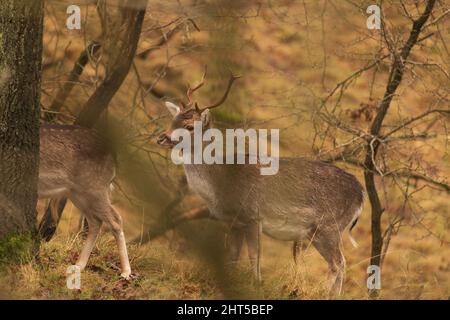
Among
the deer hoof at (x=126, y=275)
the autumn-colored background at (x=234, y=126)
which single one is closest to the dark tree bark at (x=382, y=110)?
the autumn-colored background at (x=234, y=126)

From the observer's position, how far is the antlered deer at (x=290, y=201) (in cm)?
775

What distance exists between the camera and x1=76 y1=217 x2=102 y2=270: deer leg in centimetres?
680

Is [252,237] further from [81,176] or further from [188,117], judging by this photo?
[81,176]

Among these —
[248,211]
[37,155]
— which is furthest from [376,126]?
[37,155]

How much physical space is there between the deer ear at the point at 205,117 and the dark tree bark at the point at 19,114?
1.58m

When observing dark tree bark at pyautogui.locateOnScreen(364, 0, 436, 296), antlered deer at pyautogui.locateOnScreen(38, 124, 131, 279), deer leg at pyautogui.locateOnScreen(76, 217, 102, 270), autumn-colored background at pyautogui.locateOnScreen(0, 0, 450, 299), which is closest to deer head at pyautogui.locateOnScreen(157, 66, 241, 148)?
autumn-colored background at pyautogui.locateOnScreen(0, 0, 450, 299)

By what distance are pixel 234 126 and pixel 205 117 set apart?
2.30ft

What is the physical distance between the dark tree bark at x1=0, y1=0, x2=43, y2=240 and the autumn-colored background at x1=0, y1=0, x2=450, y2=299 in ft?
1.40

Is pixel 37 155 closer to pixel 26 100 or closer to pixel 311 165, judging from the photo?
pixel 26 100

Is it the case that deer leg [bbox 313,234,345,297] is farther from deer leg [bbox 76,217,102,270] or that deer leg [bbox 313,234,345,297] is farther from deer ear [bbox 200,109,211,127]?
deer leg [bbox 76,217,102,270]

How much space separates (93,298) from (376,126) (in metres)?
4.96

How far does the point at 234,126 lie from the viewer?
8.30m

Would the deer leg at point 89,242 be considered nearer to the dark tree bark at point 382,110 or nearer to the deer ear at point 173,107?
the deer ear at point 173,107

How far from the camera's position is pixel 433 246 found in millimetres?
14070
